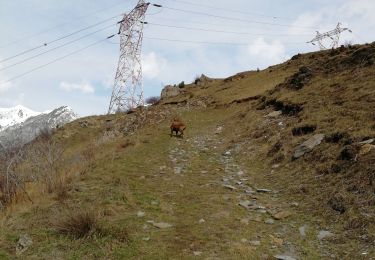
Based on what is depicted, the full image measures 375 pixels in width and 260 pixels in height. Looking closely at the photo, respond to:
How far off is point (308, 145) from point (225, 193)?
368 cm

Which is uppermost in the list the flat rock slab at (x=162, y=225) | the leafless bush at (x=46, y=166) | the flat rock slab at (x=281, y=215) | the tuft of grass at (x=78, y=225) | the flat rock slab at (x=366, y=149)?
the leafless bush at (x=46, y=166)

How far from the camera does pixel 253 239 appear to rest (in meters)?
8.91

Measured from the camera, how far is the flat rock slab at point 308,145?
45.7 ft

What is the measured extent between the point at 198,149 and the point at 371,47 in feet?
37.1

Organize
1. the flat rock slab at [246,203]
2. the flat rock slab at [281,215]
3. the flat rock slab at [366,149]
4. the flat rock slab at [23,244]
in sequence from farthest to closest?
the flat rock slab at [366,149]
the flat rock slab at [246,203]
the flat rock slab at [281,215]
the flat rock slab at [23,244]

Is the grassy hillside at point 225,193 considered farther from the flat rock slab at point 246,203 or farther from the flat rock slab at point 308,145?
the flat rock slab at point 308,145

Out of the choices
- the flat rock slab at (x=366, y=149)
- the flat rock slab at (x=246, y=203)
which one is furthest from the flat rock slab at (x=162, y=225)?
the flat rock slab at (x=366, y=149)

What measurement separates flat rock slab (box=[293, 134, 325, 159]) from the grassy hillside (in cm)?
24

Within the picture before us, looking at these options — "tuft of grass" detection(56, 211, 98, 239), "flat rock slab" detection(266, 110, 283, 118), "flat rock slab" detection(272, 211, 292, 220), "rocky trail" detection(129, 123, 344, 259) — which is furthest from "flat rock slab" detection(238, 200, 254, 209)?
"flat rock slab" detection(266, 110, 283, 118)

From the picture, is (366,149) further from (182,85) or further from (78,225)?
(182,85)

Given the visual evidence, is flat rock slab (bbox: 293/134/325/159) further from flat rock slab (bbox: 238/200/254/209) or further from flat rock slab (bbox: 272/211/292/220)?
flat rock slab (bbox: 272/211/292/220)

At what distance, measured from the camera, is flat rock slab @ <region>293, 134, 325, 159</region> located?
45.7 feet

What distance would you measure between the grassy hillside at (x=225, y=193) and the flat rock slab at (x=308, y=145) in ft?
0.77

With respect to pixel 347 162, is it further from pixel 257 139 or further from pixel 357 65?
pixel 357 65
